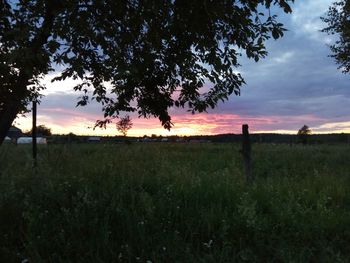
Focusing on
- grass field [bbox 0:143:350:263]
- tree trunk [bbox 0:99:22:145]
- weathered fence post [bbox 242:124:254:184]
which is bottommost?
grass field [bbox 0:143:350:263]

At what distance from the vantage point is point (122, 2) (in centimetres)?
532

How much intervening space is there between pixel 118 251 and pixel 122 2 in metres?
3.10

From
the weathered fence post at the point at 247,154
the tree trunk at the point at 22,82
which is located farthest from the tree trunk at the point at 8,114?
the weathered fence post at the point at 247,154

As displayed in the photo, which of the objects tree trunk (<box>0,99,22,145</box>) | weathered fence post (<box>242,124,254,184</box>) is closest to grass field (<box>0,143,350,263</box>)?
tree trunk (<box>0,99,22,145</box>)

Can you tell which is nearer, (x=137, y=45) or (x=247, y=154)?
(x=137, y=45)

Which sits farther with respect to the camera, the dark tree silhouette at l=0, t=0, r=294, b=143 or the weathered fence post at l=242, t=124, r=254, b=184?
the weathered fence post at l=242, t=124, r=254, b=184

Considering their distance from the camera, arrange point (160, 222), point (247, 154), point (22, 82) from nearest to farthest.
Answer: point (22, 82), point (160, 222), point (247, 154)

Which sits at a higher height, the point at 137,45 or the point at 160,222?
the point at 137,45

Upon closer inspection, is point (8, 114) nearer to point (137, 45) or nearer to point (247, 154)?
point (137, 45)

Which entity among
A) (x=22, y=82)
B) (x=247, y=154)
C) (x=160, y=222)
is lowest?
(x=160, y=222)

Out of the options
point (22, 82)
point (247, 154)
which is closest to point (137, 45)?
point (22, 82)

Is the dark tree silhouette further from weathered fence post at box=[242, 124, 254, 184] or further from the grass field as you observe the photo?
weathered fence post at box=[242, 124, 254, 184]

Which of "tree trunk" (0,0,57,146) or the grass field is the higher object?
"tree trunk" (0,0,57,146)

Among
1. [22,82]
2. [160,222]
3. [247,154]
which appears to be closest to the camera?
[22,82]
